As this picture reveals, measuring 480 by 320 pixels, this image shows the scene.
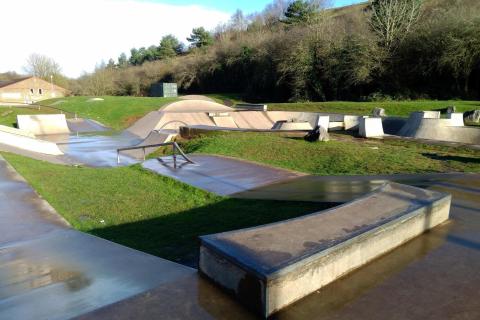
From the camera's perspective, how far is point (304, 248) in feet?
10.8

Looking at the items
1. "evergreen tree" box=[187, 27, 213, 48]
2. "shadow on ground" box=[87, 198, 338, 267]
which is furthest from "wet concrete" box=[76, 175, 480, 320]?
"evergreen tree" box=[187, 27, 213, 48]

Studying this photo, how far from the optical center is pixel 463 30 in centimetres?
2659

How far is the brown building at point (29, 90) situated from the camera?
74.8m

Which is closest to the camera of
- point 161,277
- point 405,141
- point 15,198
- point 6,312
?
point 6,312

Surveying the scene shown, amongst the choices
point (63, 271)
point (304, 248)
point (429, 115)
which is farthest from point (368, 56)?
point (63, 271)

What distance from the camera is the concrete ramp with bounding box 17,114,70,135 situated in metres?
25.3

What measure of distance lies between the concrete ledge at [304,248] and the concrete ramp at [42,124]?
2508 cm

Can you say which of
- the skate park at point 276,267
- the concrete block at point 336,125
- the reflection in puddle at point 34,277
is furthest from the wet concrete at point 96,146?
the reflection in puddle at point 34,277

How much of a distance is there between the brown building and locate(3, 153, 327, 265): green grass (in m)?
74.7

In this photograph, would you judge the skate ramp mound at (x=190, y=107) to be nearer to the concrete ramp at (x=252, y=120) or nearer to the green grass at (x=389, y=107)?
the concrete ramp at (x=252, y=120)

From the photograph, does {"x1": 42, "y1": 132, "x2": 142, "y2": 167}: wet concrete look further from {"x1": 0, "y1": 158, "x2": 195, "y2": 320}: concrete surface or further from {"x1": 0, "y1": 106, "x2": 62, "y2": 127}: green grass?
{"x1": 0, "y1": 158, "x2": 195, "y2": 320}: concrete surface

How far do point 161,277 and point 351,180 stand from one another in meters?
5.49

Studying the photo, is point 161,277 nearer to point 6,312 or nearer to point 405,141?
point 6,312

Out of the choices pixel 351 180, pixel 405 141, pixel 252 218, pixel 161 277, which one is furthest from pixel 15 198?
pixel 405 141
